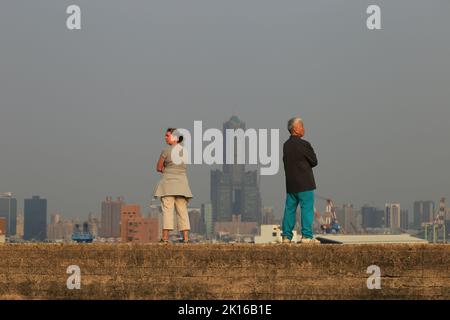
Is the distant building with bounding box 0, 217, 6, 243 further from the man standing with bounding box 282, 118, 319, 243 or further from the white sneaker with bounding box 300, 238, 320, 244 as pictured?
the white sneaker with bounding box 300, 238, 320, 244

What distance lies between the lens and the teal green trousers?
13875 millimetres

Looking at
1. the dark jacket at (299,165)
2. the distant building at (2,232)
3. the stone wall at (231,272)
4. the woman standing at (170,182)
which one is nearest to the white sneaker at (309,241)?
the dark jacket at (299,165)

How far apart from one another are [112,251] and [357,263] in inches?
121

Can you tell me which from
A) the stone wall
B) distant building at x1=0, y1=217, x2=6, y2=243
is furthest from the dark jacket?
distant building at x1=0, y1=217, x2=6, y2=243

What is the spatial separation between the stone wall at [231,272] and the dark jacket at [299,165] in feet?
5.93

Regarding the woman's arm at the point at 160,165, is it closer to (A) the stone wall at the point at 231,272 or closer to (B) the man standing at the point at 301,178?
(B) the man standing at the point at 301,178

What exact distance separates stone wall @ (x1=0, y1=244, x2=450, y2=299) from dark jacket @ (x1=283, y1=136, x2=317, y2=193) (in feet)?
5.93

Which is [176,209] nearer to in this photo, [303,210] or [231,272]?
[303,210]
